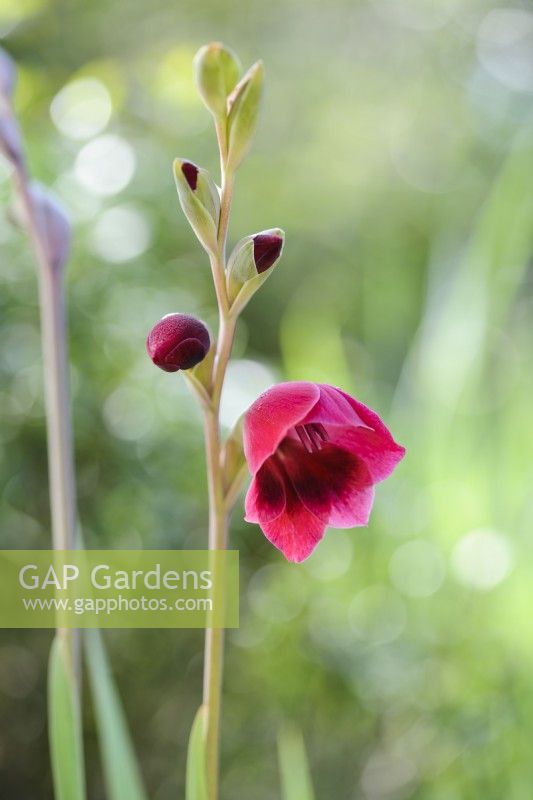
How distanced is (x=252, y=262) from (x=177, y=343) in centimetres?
5

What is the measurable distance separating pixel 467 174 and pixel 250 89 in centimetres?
154

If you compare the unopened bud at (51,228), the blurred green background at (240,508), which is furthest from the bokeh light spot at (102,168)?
the unopened bud at (51,228)

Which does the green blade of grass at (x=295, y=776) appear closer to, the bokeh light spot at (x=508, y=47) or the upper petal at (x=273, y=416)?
the upper petal at (x=273, y=416)

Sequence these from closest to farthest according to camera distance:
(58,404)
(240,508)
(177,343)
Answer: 1. (177,343)
2. (58,404)
3. (240,508)

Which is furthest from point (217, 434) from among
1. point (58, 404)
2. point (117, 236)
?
point (117, 236)

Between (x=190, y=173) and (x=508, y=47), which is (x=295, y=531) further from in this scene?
(x=508, y=47)

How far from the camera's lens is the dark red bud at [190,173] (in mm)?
326

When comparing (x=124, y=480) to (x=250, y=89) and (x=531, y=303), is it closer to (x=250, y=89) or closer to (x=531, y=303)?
(x=250, y=89)

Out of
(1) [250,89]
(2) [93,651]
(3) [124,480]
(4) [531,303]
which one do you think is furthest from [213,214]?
(4) [531,303]

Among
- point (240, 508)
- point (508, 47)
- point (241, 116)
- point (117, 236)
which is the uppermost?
point (508, 47)

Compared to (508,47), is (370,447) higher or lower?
lower

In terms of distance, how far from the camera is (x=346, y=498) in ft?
1.20

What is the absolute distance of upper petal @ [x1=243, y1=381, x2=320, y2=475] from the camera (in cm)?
33

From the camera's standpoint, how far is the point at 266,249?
321mm
